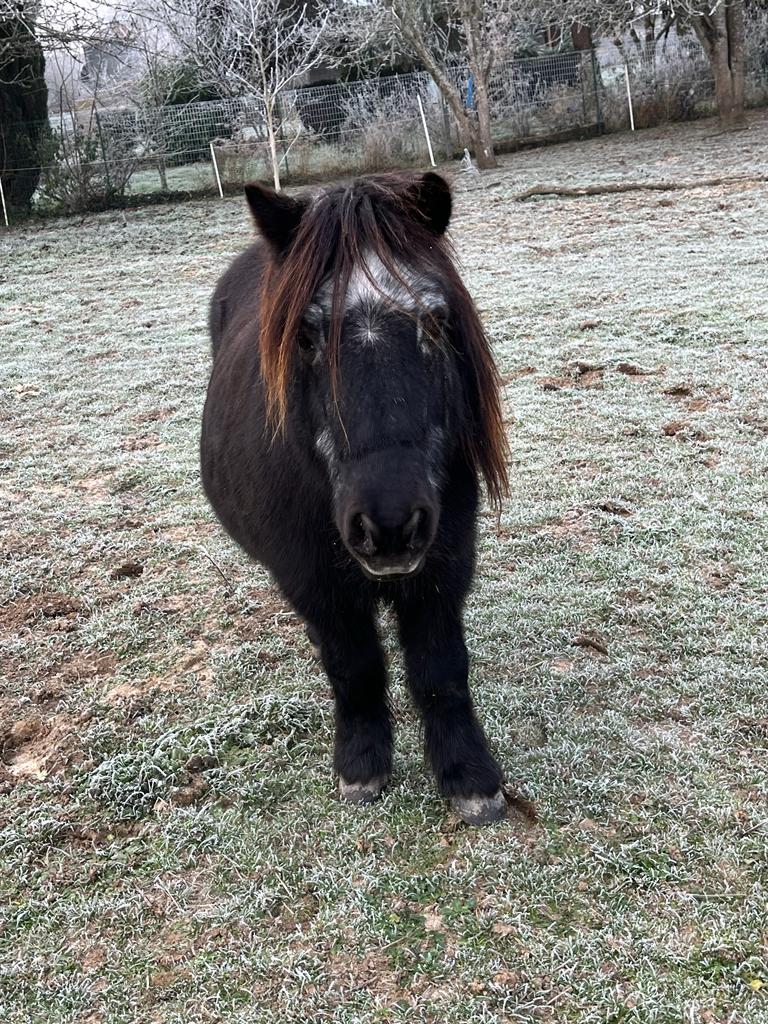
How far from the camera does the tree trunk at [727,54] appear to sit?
57.6ft

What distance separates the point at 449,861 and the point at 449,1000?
41 centimetres

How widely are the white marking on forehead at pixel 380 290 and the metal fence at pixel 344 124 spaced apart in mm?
18446

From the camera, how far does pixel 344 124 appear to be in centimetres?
2052

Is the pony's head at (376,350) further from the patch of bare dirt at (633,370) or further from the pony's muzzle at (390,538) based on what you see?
the patch of bare dirt at (633,370)

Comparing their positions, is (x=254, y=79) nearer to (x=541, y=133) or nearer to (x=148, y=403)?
(x=541, y=133)

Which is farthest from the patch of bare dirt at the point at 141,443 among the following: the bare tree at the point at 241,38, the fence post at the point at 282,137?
the bare tree at the point at 241,38

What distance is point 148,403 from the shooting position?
663 centimetres

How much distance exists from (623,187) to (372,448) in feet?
41.8

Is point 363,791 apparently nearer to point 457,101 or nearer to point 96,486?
point 96,486

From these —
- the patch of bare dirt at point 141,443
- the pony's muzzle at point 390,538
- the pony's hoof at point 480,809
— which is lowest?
the pony's hoof at point 480,809

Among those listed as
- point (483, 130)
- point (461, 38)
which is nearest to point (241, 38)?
point (461, 38)

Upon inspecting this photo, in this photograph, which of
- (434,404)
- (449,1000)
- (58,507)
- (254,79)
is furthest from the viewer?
(254,79)

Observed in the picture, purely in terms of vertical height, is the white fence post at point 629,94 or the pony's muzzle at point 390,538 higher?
the white fence post at point 629,94

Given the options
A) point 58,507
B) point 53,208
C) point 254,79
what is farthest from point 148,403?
point 254,79
